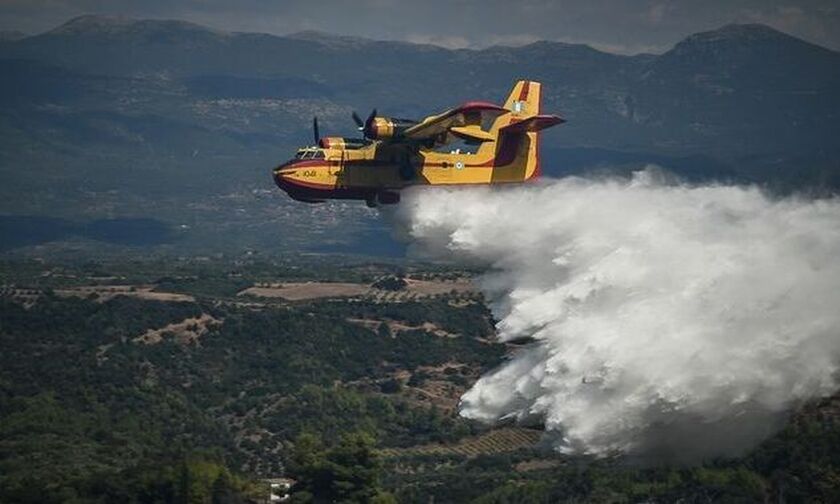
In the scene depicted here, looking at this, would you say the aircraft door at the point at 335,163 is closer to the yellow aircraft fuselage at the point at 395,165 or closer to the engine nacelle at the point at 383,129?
the yellow aircraft fuselage at the point at 395,165

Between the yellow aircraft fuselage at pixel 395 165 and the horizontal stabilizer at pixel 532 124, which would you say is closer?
the yellow aircraft fuselage at pixel 395 165

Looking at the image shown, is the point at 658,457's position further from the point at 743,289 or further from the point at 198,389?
the point at 198,389

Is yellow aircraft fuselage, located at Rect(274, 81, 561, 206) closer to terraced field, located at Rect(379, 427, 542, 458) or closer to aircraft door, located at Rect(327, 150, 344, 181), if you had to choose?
aircraft door, located at Rect(327, 150, 344, 181)

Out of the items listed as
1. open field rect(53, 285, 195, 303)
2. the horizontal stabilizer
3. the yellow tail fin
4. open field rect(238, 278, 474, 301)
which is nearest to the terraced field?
open field rect(238, 278, 474, 301)

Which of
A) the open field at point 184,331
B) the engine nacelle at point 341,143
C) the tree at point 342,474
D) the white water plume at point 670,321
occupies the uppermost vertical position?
the engine nacelle at point 341,143

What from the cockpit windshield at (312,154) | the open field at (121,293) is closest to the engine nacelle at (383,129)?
the cockpit windshield at (312,154)

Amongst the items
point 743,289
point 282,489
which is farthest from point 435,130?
point 282,489

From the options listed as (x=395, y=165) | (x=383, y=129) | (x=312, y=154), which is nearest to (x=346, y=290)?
(x=395, y=165)

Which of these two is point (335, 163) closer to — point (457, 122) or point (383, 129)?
point (383, 129)
